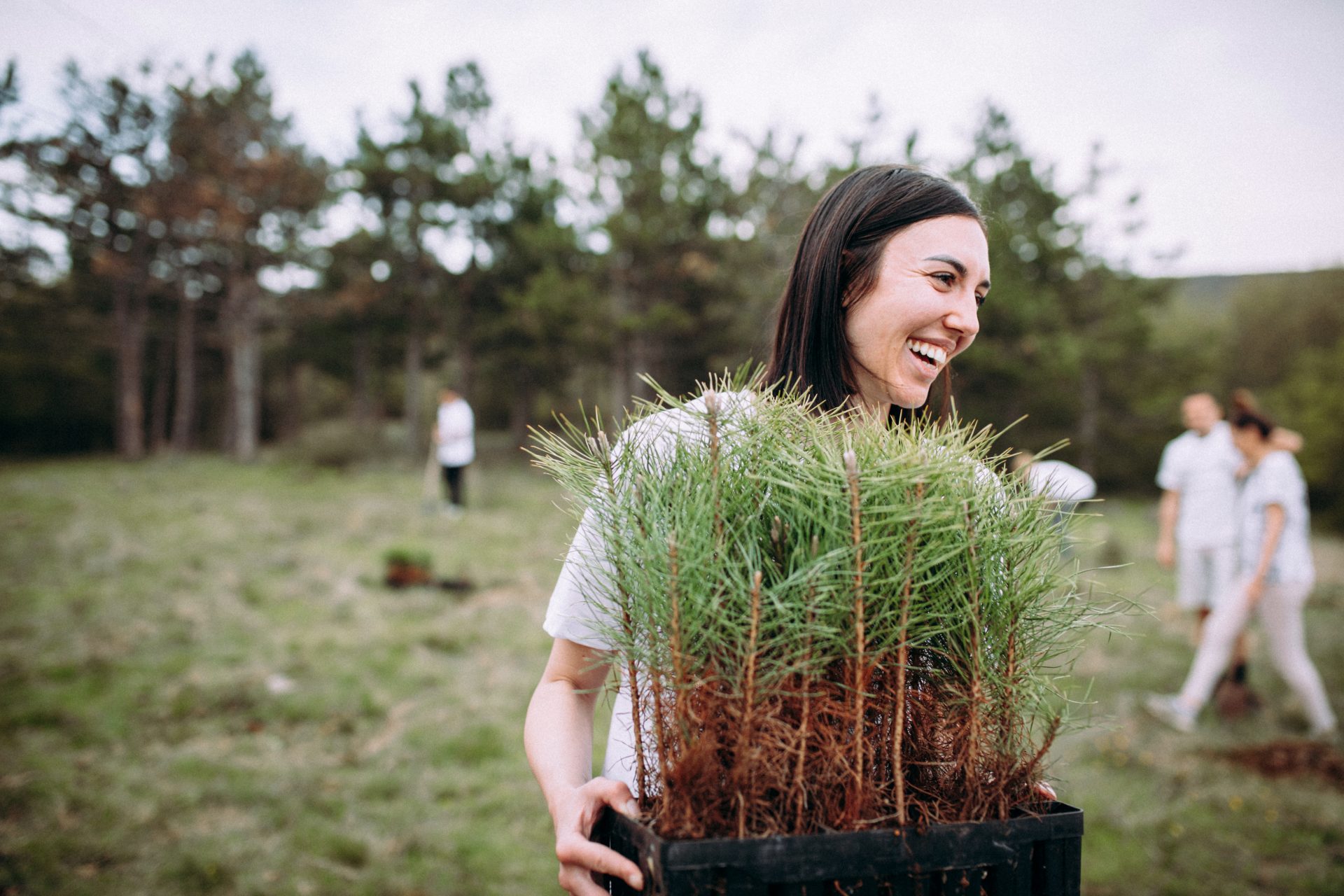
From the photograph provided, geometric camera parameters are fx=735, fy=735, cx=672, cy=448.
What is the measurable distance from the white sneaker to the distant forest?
441 inches

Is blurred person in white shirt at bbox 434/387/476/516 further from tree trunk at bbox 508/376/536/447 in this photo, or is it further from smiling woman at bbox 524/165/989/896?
tree trunk at bbox 508/376/536/447

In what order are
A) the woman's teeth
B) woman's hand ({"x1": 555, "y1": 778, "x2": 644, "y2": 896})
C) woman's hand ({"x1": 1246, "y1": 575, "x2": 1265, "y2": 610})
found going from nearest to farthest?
woman's hand ({"x1": 555, "y1": 778, "x2": 644, "y2": 896}), the woman's teeth, woman's hand ({"x1": 1246, "y1": 575, "x2": 1265, "y2": 610})

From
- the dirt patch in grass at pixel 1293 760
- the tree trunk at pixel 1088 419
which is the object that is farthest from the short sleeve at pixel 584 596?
the tree trunk at pixel 1088 419

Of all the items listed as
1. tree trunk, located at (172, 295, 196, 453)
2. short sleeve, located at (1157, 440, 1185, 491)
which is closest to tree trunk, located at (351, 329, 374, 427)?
tree trunk, located at (172, 295, 196, 453)

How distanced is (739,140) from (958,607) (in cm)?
1996

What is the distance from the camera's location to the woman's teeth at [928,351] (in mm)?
1309

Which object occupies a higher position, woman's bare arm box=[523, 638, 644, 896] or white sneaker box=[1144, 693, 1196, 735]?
woman's bare arm box=[523, 638, 644, 896]

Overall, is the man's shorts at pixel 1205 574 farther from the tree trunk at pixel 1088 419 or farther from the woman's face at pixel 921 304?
the tree trunk at pixel 1088 419

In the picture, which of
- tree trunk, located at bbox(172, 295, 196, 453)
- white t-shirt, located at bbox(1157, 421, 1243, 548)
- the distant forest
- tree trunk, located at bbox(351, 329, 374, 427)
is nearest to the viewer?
white t-shirt, located at bbox(1157, 421, 1243, 548)

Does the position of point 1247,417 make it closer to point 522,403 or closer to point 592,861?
point 592,861

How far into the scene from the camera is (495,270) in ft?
75.9

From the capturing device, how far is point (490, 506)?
13250 millimetres

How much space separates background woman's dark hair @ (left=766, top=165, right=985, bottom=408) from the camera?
4.41 feet

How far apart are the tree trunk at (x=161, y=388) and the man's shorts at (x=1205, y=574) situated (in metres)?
29.2
